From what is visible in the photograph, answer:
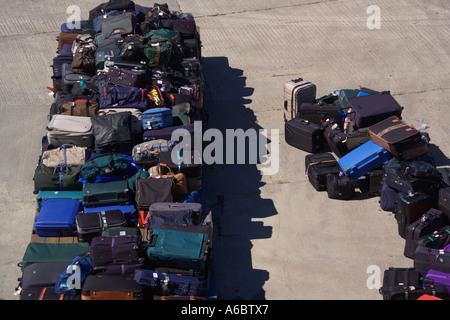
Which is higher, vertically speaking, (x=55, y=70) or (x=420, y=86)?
(x=55, y=70)

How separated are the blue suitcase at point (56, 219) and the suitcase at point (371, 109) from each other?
5.33m

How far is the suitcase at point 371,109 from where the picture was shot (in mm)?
13305

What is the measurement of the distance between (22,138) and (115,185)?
3606mm

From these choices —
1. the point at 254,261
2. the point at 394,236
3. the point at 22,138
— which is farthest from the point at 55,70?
the point at 394,236

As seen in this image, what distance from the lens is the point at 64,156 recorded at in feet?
40.3

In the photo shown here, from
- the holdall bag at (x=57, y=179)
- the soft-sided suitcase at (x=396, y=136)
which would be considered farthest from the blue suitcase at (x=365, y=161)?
the holdall bag at (x=57, y=179)

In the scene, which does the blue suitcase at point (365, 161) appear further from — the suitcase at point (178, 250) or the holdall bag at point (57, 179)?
the holdall bag at point (57, 179)

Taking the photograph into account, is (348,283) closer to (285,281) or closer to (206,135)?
(285,281)

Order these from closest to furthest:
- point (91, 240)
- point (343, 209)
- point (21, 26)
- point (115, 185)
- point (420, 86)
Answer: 1. point (91, 240)
2. point (115, 185)
3. point (343, 209)
4. point (420, 86)
5. point (21, 26)

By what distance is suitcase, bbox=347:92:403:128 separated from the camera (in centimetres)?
1330

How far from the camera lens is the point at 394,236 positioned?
1200 centimetres

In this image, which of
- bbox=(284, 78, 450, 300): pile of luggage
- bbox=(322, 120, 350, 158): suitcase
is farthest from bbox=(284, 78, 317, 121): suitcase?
bbox=(322, 120, 350, 158): suitcase

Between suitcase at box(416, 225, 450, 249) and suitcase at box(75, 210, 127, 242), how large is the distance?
4.54m

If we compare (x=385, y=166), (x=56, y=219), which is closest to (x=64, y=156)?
(x=56, y=219)
